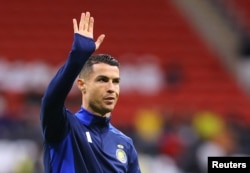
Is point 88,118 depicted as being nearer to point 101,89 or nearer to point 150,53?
point 101,89

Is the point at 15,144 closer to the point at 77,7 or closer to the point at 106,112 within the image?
the point at 77,7

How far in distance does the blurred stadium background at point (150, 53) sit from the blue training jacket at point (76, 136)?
7321 millimetres

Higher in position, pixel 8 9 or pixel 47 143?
pixel 8 9

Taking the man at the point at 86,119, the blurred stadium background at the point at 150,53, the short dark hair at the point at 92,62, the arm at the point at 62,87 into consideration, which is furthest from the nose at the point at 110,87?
the blurred stadium background at the point at 150,53

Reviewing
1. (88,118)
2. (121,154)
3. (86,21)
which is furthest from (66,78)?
(121,154)

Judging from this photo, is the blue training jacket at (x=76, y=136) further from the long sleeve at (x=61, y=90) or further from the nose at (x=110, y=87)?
the nose at (x=110, y=87)

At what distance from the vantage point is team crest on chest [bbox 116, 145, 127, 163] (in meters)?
4.56

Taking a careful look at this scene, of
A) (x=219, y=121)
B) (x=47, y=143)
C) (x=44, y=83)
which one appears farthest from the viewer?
(x=44, y=83)

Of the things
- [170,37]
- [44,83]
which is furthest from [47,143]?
[170,37]

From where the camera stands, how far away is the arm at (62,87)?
4156 mm

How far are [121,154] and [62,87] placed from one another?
0.63 m

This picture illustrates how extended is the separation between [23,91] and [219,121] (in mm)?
3326

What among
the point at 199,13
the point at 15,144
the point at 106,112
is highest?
the point at 199,13

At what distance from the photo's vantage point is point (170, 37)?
15156 mm
